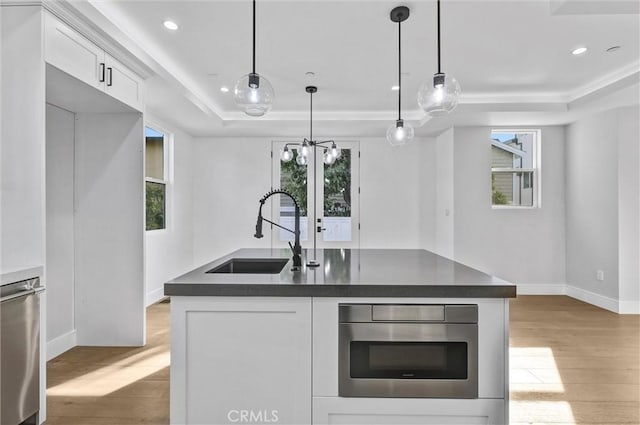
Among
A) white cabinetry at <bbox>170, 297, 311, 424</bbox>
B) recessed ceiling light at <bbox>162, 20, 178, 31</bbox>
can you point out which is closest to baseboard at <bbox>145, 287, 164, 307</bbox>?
recessed ceiling light at <bbox>162, 20, 178, 31</bbox>

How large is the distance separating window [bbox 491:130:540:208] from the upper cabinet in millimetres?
4818

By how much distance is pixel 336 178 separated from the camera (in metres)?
6.03

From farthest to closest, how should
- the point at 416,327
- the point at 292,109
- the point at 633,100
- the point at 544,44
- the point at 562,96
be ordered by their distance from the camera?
the point at 292,109 < the point at 562,96 < the point at 633,100 < the point at 544,44 < the point at 416,327

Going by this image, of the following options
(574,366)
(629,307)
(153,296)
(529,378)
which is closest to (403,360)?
(529,378)

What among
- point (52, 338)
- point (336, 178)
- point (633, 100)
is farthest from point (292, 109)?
point (633, 100)

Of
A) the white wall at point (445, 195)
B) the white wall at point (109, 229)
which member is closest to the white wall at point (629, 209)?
the white wall at point (445, 195)

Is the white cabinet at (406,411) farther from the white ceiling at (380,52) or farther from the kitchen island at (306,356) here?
the white ceiling at (380,52)

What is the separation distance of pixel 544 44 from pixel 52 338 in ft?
16.0

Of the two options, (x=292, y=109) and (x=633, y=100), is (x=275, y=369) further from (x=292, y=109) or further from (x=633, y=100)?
(x=633, y=100)

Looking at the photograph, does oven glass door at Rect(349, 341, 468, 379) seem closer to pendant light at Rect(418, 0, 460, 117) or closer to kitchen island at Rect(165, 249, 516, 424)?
kitchen island at Rect(165, 249, 516, 424)

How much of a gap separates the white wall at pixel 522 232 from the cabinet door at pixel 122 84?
13.9 feet

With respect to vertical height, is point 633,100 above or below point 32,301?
above

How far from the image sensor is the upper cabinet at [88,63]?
2.25 metres

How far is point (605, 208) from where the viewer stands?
466 cm
